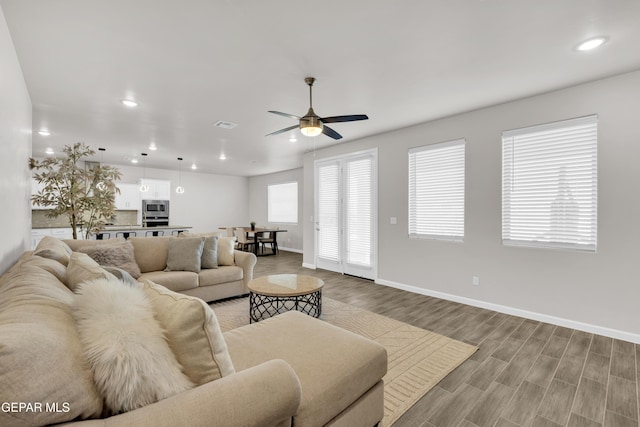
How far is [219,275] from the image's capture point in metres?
4.06

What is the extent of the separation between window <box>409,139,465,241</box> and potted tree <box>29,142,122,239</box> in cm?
447

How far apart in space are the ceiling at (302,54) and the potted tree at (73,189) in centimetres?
78

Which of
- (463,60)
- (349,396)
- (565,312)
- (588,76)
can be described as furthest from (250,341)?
(588,76)

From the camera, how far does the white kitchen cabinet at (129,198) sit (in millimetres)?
8016

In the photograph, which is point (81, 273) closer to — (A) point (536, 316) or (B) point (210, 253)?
(B) point (210, 253)

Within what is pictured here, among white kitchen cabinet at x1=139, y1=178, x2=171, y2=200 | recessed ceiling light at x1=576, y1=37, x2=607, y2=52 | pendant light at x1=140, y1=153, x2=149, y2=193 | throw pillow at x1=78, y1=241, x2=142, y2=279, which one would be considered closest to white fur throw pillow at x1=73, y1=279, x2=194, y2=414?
throw pillow at x1=78, y1=241, x2=142, y2=279

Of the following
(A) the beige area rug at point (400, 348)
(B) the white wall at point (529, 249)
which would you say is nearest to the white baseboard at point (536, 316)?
(B) the white wall at point (529, 249)

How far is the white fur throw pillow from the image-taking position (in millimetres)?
905

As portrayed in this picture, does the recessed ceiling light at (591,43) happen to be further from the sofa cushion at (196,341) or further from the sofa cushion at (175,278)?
the sofa cushion at (175,278)

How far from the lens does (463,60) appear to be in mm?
2662

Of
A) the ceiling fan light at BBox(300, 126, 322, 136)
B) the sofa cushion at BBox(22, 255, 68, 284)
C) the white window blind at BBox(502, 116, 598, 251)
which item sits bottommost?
the sofa cushion at BBox(22, 255, 68, 284)

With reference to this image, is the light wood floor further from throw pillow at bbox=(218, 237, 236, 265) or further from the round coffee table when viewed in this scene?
throw pillow at bbox=(218, 237, 236, 265)

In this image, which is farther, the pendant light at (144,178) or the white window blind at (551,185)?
the pendant light at (144,178)

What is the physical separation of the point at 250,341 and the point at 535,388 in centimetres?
213
